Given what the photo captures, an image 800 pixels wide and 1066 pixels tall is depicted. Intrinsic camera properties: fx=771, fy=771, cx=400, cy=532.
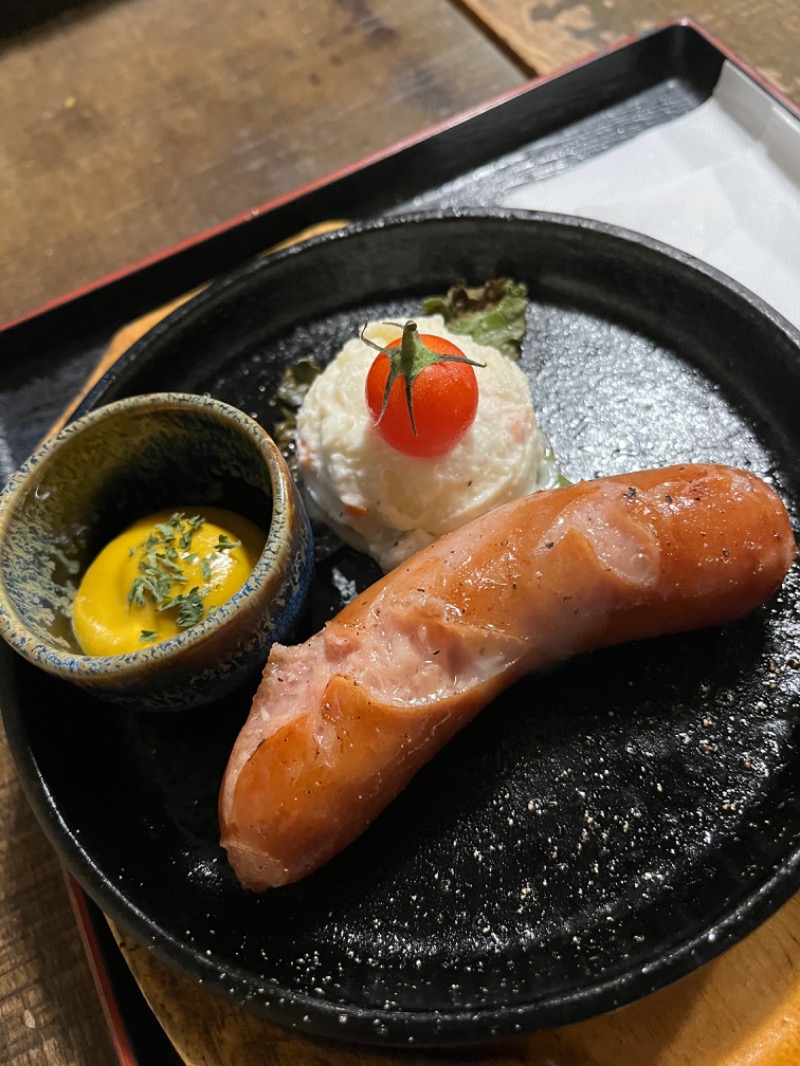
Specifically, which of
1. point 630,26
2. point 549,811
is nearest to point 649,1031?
point 549,811

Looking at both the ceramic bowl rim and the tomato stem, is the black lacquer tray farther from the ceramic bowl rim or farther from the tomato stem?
the tomato stem

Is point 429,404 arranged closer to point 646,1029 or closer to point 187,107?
point 646,1029

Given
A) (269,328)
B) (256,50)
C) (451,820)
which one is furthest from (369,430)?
(256,50)

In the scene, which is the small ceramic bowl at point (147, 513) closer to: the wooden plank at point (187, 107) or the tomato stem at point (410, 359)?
the tomato stem at point (410, 359)

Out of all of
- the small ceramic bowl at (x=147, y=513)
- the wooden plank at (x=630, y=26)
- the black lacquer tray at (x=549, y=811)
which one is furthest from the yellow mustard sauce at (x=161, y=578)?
the wooden plank at (x=630, y=26)

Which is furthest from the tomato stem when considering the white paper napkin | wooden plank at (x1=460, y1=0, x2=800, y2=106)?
wooden plank at (x1=460, y1=0, x2=800, y2=106)

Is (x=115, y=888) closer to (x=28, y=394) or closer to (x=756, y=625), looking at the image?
(x=756, y=625)
